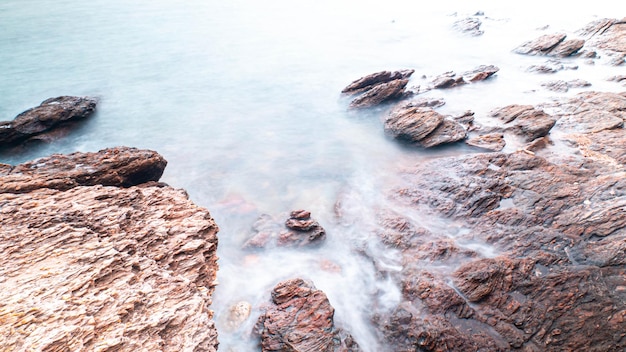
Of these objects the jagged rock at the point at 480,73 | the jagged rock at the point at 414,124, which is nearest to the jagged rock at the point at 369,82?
the jagged rock at the point at 480,73

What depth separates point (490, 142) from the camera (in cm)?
1171

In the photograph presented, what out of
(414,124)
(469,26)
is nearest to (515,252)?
(414,124)

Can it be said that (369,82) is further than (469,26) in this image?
No

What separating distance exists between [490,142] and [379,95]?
5408 mm

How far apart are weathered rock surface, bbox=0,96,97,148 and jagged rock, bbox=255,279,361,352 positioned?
37.1 feet

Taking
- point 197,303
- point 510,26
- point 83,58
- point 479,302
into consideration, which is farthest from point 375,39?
point 197,303

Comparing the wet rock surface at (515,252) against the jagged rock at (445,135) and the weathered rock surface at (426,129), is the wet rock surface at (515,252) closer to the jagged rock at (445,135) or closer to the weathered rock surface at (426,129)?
the jagged rock at (445,135)

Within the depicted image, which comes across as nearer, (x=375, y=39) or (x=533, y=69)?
(x=533, y=69)

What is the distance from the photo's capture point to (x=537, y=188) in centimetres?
903

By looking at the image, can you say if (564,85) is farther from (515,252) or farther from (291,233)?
(291,233)

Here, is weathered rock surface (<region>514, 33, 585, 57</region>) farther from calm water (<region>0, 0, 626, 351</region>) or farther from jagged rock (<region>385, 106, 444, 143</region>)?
jagged rock (<region>385, 106, 444, 143</region>)

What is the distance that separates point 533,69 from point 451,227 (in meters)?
13.5

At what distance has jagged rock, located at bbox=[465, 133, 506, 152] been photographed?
11470 millimetres

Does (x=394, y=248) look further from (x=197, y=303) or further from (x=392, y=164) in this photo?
(x=197, y=303)
